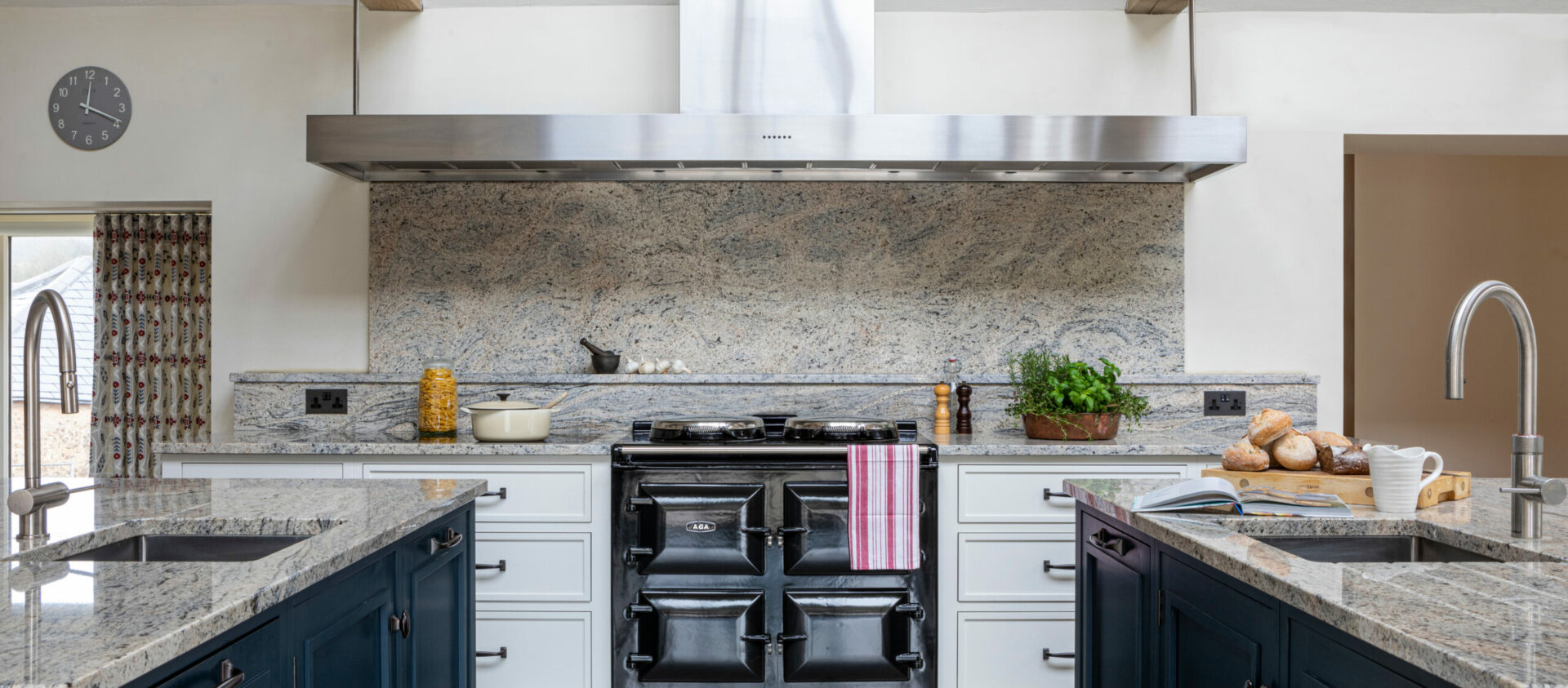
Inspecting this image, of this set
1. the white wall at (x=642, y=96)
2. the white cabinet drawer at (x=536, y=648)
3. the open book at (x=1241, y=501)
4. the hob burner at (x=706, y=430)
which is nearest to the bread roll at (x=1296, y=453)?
the open book at (x=1241, y=501)

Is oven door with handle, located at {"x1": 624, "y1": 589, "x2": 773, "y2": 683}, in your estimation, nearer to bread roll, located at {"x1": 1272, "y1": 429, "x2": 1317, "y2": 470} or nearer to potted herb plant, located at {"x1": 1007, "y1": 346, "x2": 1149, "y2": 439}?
potted herb plant, located at {"x1": 1007, "y1": 346, "x2": 1149, "y2": 439}

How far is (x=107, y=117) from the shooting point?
10.9 feet

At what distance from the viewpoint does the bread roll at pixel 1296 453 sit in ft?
5.96

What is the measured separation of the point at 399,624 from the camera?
5.38 ft

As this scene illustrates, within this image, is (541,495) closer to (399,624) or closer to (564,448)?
(564,448)

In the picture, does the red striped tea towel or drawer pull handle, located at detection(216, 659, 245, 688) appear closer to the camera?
drawer pull handle, located at detection(216, 659, 245, 688)

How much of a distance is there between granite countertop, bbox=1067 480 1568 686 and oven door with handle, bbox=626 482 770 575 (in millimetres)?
1182

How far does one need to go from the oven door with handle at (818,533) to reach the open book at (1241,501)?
108 cm

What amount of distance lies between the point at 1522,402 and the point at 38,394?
8.03 feet

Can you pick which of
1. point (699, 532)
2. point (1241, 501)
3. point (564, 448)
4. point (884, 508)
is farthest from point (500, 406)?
point (1241, 501)

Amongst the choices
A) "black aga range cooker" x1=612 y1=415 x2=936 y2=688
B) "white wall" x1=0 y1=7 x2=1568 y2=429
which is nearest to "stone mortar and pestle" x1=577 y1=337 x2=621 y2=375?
"black aga range cooker" x1=612 y1=415 x2=936 y2=688

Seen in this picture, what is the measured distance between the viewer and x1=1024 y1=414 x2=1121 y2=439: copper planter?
2.89 metres

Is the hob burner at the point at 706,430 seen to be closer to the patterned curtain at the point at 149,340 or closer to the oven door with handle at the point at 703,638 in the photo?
the oven door with handle at the point at 703,638

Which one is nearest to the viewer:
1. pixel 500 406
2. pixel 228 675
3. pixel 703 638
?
pixel 228 675
